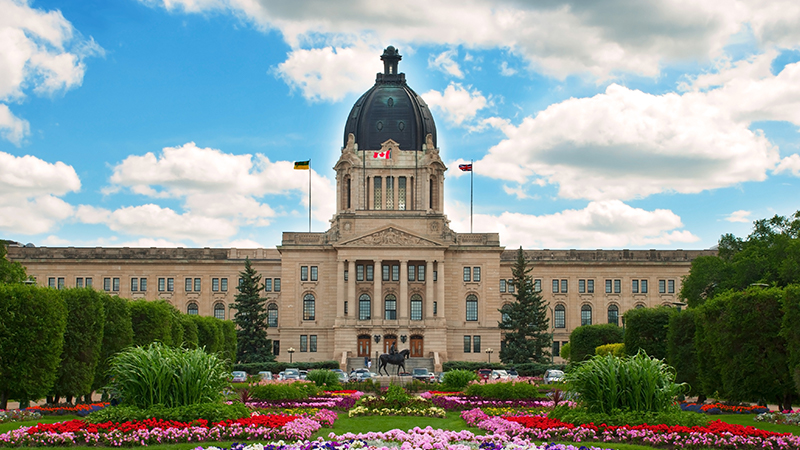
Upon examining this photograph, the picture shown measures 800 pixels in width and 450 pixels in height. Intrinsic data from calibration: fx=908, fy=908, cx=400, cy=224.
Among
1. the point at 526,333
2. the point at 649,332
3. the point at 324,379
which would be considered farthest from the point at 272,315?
the point at 649,332

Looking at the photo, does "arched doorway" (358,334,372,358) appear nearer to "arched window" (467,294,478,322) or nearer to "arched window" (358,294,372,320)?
"arched window" (358,294,372,320)

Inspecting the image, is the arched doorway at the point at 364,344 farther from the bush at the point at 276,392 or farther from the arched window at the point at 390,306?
the bush at the point at 276,392

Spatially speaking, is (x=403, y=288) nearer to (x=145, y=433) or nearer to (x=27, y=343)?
(x=27, y=343)

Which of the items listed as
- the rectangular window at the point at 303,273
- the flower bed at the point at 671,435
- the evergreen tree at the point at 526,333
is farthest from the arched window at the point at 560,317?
the flower bed at the point at 671,435

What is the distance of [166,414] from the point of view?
2731 centimetres

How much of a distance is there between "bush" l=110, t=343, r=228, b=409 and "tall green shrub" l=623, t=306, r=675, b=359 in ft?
109

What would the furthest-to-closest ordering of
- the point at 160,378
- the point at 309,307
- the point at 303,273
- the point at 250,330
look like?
the point at 303,273
the point at 309,307
the point at 250,330
the point at 160,378

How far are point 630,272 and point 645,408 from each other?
85.7 metres

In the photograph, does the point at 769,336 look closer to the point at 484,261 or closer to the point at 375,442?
the point at 375,442

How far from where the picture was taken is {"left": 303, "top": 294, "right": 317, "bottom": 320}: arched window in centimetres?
10300

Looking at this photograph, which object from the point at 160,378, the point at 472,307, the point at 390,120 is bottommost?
the point at 160,378

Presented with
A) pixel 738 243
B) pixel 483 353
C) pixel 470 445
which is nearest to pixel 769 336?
pixel 470 445

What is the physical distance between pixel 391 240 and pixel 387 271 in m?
4.14

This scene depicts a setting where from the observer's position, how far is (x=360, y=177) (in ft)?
356
